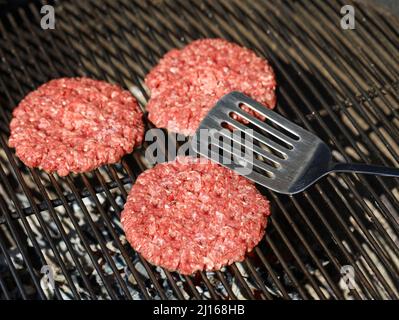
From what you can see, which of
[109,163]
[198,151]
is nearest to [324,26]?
[198,151]

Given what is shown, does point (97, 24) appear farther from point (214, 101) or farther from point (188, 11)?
point (214, 101)

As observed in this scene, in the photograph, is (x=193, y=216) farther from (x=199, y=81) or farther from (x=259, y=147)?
(x=199, y=81)

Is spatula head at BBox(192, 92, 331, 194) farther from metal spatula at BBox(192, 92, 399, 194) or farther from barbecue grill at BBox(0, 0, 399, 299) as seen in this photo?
barbecue grill at BBox(0, 0, 399, 299)

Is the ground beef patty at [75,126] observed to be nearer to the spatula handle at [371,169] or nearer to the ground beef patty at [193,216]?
the ground beef patty at [193,216]

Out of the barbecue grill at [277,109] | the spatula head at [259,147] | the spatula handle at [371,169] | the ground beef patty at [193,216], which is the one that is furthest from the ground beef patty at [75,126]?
the spatula handle at [371,169]

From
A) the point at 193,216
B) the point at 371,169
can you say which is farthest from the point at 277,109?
the point at 193,216

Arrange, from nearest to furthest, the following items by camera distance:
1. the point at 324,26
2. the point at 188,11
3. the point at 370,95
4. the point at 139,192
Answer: the point at 139,192 < the point at 370,95 < the point at 324,26 < the point at 188,11

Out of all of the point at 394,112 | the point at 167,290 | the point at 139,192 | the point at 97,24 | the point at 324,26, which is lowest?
the point at 167,290
